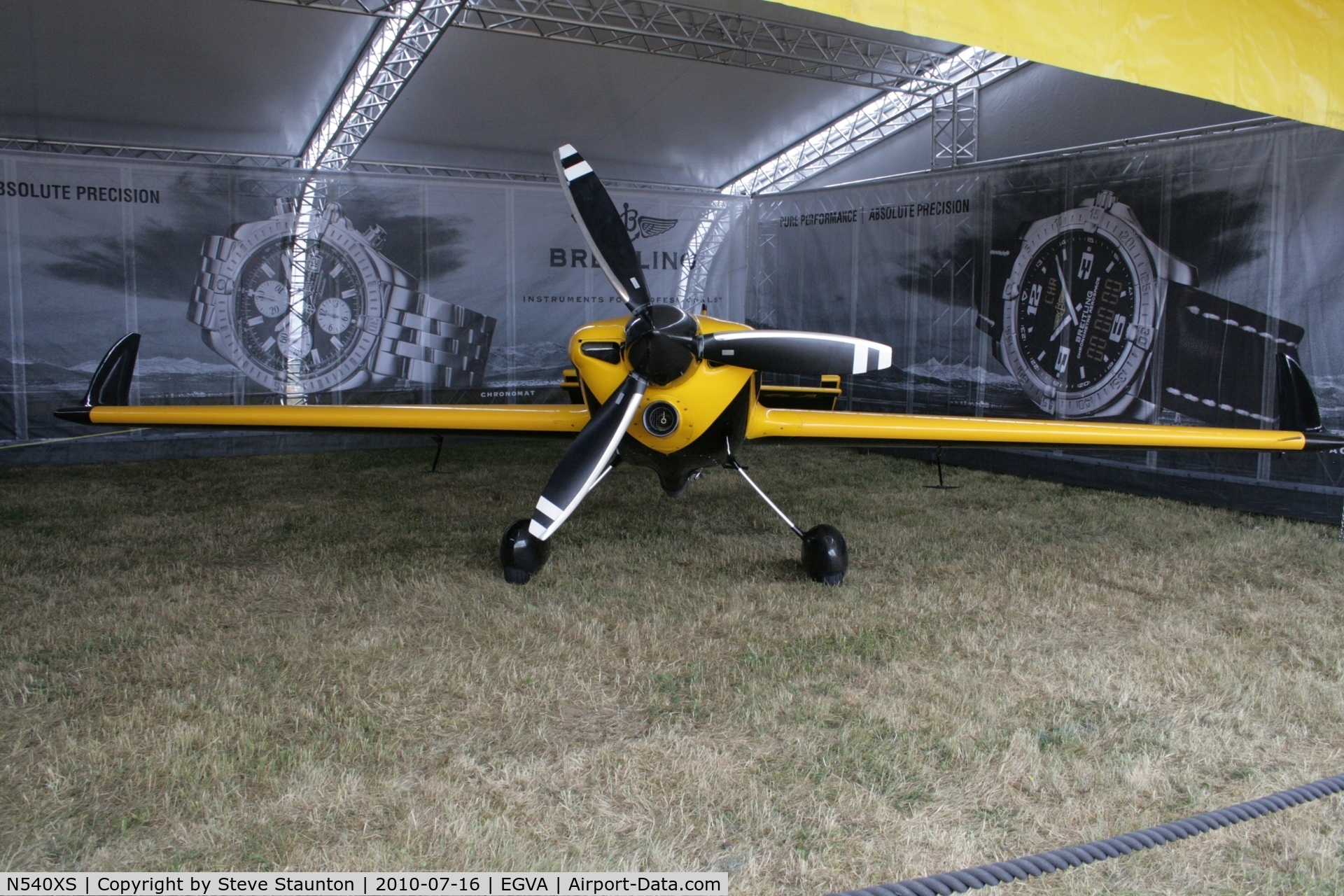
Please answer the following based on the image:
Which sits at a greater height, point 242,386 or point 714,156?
point 714,156

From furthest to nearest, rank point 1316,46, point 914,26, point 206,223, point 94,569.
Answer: point 206,223, point 94,569, point 1316,46, point 914,26

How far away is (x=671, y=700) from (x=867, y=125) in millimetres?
12085

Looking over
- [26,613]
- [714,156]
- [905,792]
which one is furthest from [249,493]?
[714,156]

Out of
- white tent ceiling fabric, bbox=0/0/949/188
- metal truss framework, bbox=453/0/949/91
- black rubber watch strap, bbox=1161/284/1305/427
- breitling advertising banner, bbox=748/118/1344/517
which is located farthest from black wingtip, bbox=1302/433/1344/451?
metal truss framework, bbox=453/0/949/91

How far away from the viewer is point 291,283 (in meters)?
12.2

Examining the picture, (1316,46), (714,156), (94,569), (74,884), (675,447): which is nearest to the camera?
(74,884)

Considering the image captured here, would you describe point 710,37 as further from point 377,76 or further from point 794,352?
point 794,352

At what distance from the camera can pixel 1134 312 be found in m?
9.20

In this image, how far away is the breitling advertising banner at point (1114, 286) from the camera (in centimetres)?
→ 785

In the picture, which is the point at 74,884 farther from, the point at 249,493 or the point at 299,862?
the point at 249,493

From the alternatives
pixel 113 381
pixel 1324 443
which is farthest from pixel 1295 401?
pixel 113 381

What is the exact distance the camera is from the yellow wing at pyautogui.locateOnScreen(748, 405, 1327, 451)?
5.91 metres

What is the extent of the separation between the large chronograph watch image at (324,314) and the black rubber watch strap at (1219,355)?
32.0 ft

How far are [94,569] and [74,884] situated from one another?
4254 mm
